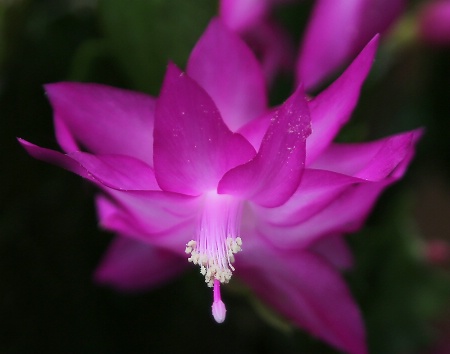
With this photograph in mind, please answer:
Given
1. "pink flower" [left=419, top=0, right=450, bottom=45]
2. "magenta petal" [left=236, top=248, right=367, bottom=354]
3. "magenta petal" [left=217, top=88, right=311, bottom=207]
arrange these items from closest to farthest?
"magenta petal" [left=217, top=88, right=311, bottom=207], "magenta petal" [left=236, top=248, right=367, bottom=354], "pink flower" [left=419, top=0, right=450, bottom=45]

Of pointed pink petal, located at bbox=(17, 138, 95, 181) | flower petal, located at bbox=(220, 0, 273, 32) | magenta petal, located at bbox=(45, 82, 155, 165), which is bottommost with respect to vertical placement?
pointed pink petal, located at bbox=(17, 138, 95, 181)

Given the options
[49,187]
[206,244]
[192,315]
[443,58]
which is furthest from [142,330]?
[443,58]

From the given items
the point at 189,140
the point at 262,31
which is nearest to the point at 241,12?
the point at 262,31

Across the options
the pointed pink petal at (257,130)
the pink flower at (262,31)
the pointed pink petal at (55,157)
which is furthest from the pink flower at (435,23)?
the pointed pink petal at (55,157)

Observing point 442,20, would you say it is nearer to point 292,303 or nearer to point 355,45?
point 355,45

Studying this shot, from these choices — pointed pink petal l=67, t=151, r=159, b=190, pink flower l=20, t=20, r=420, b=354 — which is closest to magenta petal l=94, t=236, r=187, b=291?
pink flower l=20, t=20, r=420, b=354

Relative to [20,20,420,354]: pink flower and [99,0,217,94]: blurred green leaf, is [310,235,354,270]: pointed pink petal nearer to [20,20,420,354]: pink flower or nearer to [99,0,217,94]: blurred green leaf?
[20,20,420,354]: pink flower
